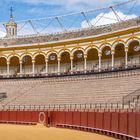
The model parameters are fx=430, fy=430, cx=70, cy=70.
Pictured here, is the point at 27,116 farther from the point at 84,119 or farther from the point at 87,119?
the point at 87,119

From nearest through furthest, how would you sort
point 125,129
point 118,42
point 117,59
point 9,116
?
point 125,129
point 9,116
point 118,42
point 117,59

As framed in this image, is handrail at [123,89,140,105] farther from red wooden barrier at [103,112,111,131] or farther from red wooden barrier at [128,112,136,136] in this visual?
red wooden barrier at [128,112,136,136]

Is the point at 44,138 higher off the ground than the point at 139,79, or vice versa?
the point at 139,79

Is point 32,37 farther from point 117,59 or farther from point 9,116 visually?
point 9,116

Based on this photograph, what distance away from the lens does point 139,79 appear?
2666 cm

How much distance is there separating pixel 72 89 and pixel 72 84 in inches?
62.1

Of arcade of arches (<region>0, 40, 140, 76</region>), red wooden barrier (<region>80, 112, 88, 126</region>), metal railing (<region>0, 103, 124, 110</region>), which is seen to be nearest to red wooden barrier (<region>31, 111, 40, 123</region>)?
metal railing (<region>0, 103, 124, 110</region>)

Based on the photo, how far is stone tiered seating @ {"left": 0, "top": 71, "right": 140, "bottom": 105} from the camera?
1055 inches

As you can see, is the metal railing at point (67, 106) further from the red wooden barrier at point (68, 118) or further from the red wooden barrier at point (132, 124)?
the red wooden barrier at point (132, 124)

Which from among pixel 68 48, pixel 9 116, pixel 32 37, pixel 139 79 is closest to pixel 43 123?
pixel 9 116

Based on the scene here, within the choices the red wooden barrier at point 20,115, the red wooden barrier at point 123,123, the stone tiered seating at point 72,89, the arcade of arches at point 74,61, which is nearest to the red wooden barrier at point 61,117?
the stone tiered seating at point 72,89

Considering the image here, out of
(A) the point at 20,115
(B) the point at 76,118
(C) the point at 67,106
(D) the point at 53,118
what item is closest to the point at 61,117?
(D) the point at 53,118

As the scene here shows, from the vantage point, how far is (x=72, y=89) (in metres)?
31.0

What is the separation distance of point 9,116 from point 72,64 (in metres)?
10.5
